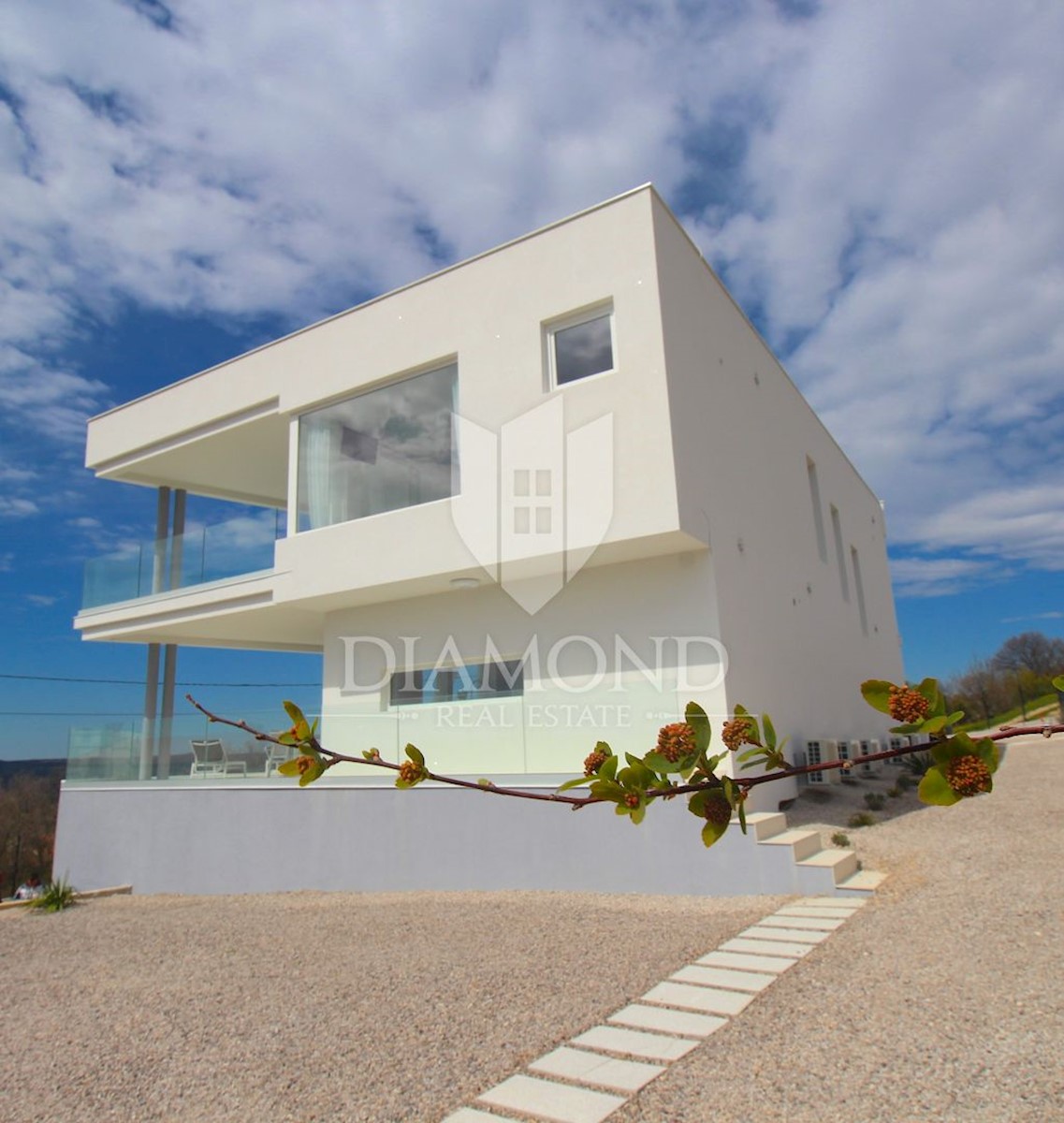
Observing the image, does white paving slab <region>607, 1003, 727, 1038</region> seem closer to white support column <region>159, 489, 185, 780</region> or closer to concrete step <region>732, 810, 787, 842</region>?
concrete step <region>732, 810, 787, 842</region>

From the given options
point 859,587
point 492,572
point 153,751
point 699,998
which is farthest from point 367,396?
point 859,587

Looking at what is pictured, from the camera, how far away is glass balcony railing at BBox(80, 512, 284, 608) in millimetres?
12141

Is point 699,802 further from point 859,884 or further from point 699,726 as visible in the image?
point 859,884

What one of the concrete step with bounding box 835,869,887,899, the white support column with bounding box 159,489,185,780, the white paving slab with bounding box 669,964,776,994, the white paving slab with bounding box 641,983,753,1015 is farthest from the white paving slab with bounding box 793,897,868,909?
the white support column with bounding box 159,489,185,780

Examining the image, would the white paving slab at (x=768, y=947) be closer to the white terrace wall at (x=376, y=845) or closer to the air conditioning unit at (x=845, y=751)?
the white terrace wall at (x=376, y=845)

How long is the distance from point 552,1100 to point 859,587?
55.6 ft

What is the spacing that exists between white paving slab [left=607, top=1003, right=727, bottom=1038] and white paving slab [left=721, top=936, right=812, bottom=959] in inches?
52.1

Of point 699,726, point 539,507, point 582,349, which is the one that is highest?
point 582,349

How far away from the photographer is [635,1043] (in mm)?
4371

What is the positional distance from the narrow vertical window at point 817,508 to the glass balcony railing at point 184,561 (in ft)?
33.1

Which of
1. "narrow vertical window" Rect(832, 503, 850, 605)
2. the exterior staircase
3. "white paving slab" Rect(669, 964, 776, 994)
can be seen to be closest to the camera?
"white paving slab" Rect(669, 964, 776, 994)

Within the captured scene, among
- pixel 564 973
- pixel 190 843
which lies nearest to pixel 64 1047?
pixel 564 973

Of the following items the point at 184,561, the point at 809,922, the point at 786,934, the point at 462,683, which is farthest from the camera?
the point at 184,561
